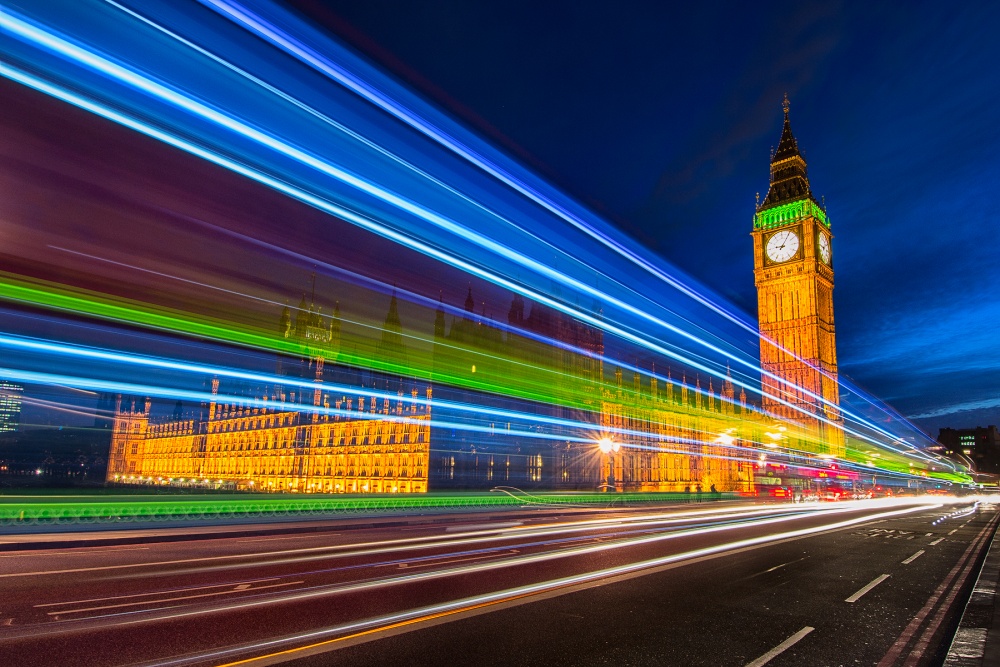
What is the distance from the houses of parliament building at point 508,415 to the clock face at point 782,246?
0.76ft

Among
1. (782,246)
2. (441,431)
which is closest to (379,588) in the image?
(441,431)

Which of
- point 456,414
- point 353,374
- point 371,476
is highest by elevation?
point 353,374

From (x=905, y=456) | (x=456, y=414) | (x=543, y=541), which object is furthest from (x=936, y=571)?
(x=905, y=456)

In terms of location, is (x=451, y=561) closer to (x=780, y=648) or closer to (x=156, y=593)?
(x=156, y=593)

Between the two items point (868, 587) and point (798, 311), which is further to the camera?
point (798, 311)

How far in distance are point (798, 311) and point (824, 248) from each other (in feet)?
44.6

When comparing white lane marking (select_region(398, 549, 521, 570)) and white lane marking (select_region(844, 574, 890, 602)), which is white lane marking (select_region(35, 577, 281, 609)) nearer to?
white lane marking (select_region(398, 549, 521, 570))

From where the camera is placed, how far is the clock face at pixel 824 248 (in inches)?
4048

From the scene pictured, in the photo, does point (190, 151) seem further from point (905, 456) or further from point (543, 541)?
point (905, 456)

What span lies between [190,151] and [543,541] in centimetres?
1384

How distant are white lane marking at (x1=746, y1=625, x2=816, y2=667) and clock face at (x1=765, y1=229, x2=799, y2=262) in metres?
105

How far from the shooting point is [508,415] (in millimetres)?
53906

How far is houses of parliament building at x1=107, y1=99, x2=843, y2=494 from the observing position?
61438mm

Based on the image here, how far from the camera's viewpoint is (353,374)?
7181 centimetres
